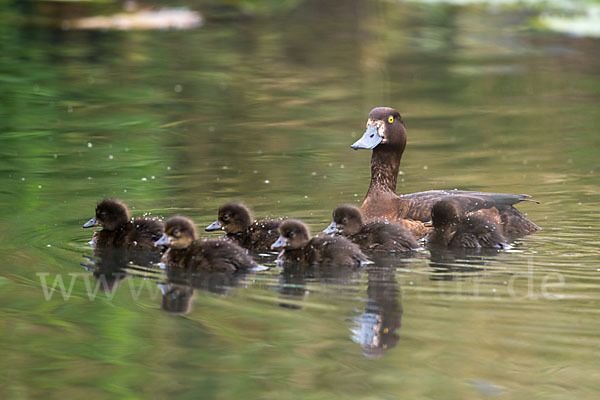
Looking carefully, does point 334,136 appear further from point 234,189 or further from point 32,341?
point 32,341

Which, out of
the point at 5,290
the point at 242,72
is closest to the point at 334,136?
the point at 242,72

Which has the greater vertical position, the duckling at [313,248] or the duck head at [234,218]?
the duck head at [234,218]

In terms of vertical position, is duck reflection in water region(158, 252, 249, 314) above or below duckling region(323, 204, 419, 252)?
below

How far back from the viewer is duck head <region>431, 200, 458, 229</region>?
662cm

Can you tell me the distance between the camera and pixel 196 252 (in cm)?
595

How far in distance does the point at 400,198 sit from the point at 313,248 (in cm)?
150

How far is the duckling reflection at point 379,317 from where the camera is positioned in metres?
4.59

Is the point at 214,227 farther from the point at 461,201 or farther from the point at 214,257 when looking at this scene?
the point at 461,201

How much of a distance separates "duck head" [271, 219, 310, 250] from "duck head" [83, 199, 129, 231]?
3.86ft

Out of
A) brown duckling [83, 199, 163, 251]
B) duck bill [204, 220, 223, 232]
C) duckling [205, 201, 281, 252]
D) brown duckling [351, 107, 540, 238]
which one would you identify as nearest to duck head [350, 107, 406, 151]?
brown duckling [351, 107, 540, 238]

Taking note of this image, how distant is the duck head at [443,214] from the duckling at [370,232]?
0.90ft

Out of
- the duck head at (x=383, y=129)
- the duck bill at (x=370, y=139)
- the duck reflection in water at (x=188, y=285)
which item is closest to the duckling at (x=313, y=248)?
the duck reflection in water at (x=188, y=285)

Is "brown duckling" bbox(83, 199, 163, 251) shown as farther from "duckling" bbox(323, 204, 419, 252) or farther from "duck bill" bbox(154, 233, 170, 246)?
"duckling" bbox(323, 204, 419, 252)

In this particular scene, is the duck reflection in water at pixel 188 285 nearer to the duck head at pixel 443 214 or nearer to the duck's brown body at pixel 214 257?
the duck's brown body at pixel 214 257
